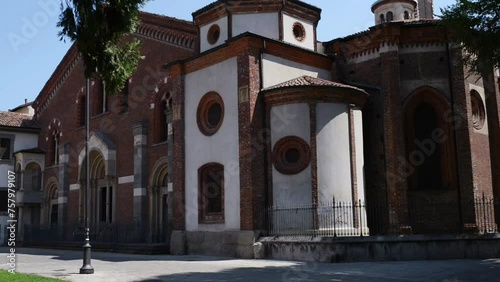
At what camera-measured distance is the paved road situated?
12.2 metres

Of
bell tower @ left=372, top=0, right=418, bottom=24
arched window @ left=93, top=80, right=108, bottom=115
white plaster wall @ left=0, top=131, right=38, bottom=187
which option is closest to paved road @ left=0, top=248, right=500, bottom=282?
arched window @ left=93, top=80, right=108, bottom=115

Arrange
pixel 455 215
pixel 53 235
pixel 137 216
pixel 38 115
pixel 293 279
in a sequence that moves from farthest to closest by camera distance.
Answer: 1. pixel 38 115
2. pixel 53 235
3. pixel 137 216
4. pixel 455 215
5. pixel 293 279

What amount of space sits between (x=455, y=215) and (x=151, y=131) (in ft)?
47.0

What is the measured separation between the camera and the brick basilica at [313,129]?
18.3 meters

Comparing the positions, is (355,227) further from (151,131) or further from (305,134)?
(151,131)

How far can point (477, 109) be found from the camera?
20609mm

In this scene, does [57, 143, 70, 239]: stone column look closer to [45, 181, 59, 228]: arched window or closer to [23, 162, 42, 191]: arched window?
[45, 181, 59, 228]: arched window

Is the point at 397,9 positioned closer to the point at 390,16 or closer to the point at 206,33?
the point at 390,16

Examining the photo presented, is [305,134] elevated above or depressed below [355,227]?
above

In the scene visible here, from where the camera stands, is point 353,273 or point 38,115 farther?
point 38,115

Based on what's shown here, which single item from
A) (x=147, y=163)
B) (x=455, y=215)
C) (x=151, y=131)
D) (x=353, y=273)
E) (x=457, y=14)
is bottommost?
(x=353, y=273)

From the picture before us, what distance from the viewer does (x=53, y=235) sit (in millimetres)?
30359

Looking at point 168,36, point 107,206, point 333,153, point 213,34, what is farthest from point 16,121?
point 333,153

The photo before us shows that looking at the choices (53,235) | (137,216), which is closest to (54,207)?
(53,235)
